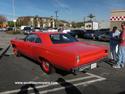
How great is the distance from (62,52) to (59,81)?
3.01 ft

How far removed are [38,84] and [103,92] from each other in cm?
193

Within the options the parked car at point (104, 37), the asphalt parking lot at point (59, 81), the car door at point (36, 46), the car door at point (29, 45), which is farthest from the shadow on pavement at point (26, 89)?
the parked car at point (104, 37)

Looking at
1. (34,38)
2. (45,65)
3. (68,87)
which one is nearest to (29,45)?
(34,38)

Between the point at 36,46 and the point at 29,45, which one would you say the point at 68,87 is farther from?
the point at 29,45

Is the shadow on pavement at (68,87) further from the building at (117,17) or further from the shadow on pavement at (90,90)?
the building at (117,17)

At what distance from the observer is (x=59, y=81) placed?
6.61 m

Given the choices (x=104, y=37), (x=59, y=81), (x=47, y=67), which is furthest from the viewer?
(x=104, y=37)

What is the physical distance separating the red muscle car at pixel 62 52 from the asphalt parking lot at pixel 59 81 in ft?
1.43

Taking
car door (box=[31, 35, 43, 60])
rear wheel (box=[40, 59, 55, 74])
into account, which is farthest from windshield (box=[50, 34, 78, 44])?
rear wheel (box=[40, 59, 55, 74])

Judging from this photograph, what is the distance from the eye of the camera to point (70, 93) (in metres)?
5.53

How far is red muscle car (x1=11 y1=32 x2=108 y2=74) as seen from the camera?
625 cm

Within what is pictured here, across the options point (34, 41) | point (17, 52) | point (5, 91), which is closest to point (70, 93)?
point (5, 91)

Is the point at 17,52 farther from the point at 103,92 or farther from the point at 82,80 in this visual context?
the point at 103,92

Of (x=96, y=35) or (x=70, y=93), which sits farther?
(x=96, y=35)
